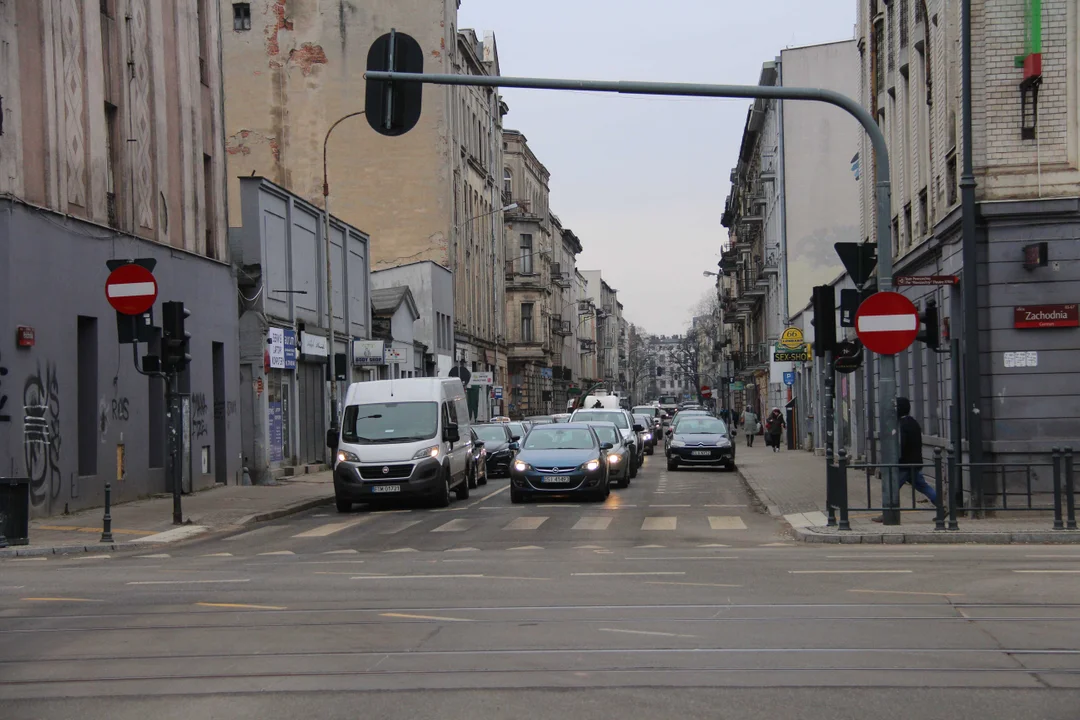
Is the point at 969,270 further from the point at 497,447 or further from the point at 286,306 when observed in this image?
the point at 286,306

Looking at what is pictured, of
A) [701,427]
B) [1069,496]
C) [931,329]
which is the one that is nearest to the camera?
[1069,496]

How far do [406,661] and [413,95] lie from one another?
7555mm

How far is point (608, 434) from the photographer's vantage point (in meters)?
30.7

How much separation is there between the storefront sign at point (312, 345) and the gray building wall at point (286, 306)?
0.19 meters

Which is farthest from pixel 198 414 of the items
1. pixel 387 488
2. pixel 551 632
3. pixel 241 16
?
pixel 241 16

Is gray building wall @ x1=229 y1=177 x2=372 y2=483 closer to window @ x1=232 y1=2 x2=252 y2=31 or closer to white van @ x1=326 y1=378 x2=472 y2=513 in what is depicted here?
white van @ x1=326 y1=378 x2=472 y2=513

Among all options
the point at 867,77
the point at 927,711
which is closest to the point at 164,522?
the point at 927,711

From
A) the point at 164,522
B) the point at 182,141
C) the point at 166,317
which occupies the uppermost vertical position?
the point at 182,141

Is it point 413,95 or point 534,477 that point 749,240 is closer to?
point 534,477

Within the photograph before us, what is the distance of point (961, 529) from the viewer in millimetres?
16141

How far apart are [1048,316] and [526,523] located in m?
7.87

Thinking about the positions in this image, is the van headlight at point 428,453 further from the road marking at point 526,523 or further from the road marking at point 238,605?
the road marking at point 238,605

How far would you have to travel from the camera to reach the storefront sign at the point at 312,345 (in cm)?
3609

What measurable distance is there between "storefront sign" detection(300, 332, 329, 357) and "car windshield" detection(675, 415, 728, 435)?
407 inches
